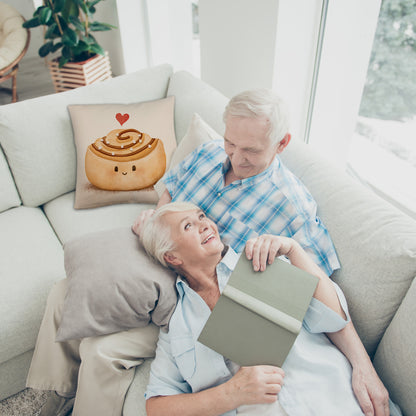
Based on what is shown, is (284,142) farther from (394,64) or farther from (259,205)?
(394,64)

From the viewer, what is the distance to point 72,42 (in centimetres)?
270

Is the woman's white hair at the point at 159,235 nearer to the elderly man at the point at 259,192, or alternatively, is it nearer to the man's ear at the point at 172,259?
the man's ear at the point at 172,259

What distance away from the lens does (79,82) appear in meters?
2.96

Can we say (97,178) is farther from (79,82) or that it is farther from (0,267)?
(79,82)

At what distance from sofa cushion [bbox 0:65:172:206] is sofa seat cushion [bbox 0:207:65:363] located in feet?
0.49

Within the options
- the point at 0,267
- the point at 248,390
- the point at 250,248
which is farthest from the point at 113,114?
the point at 248,390

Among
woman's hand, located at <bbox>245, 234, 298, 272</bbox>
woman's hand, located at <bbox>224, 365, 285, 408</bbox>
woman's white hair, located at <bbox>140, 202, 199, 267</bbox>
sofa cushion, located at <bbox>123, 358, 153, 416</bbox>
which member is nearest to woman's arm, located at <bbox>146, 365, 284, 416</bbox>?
woman's hand, located at <bbox>224, 365, 285, 408</bbox>

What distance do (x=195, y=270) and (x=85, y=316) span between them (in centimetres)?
35

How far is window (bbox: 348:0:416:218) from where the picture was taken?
1.57 metres

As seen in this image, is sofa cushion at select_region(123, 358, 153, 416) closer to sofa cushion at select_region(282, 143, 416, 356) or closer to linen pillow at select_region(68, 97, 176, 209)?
sofa cushion at select_region(282, 143, 416, 356)

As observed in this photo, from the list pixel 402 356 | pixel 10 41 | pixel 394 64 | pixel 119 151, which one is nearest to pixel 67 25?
pixel 10 41

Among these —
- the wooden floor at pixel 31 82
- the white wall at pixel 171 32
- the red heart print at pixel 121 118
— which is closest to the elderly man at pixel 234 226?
the red heart print at pixel 121 118

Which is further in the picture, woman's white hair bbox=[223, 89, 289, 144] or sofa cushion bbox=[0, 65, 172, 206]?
sofa cushion bbox=[0, 65, 172, 206]

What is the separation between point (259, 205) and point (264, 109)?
33 centimetres
